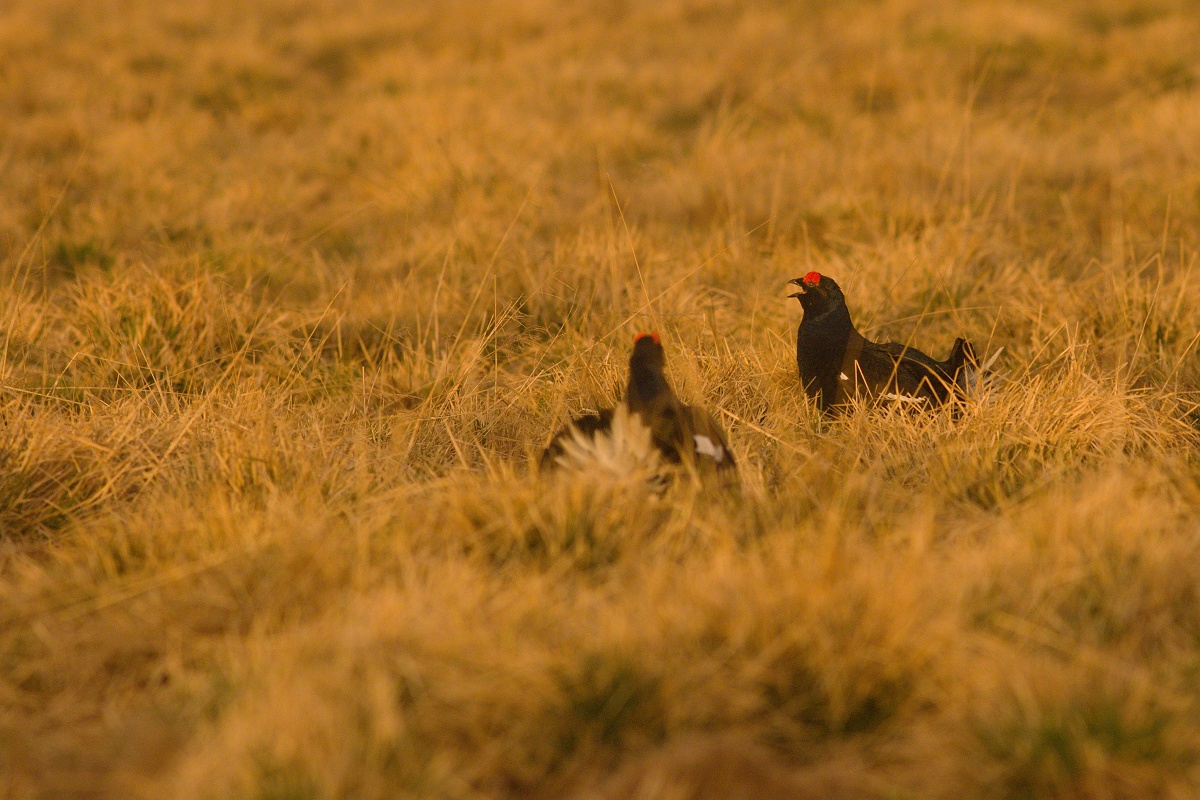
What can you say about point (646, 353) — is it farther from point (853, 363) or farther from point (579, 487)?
point (853, 363)

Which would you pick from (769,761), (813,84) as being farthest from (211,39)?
(769,761)

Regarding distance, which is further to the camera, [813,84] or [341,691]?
[813,84]

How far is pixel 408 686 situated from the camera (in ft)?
6.99

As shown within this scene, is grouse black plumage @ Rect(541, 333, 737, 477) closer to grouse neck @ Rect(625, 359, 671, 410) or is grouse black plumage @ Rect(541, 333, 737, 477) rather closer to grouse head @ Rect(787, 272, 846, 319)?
grouse neck @ Rect(625, 359, 671, 410)

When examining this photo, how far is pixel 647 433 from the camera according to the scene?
9.66 ft

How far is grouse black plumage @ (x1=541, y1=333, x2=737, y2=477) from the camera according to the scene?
2.93 meters

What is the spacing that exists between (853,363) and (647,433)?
1227mm

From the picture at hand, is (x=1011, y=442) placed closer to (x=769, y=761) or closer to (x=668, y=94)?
(x=769, y=761)

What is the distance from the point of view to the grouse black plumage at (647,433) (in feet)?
9.62

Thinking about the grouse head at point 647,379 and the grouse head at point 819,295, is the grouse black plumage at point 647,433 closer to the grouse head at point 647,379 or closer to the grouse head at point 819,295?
the grouse head at point 647,379

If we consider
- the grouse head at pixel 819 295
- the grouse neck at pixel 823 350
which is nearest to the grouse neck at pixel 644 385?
the grouse neck at pixel 823 350

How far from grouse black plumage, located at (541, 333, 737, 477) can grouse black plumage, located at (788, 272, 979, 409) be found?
0.81m

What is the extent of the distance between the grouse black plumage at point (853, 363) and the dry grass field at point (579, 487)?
16cm

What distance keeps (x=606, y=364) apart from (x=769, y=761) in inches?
80.9
